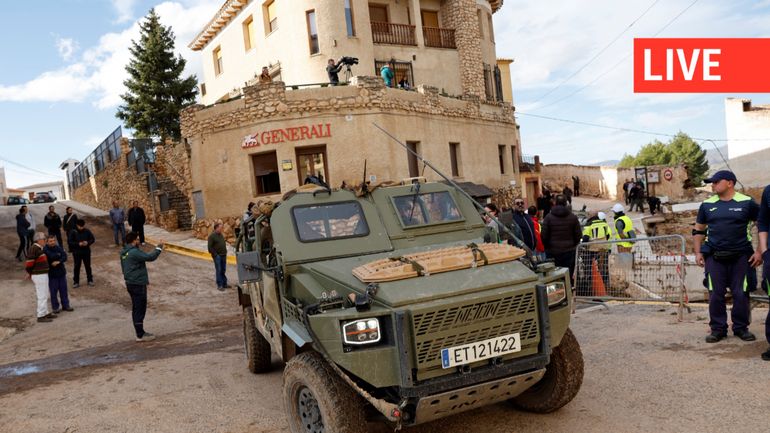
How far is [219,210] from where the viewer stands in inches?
838

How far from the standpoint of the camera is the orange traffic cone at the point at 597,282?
9.78m

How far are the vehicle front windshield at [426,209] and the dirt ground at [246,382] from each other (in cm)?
192

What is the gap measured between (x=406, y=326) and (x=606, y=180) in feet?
140

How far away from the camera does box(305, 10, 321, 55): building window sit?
79.4 ft

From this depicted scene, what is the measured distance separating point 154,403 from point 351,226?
118 inches

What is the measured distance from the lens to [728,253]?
21.3ft

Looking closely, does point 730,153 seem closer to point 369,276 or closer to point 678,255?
point 678,255

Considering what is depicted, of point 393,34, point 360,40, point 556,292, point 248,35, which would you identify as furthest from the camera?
point 248,35

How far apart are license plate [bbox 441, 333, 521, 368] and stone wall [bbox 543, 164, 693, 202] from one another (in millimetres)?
33589

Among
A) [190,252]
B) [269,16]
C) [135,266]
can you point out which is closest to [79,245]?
[190,252]

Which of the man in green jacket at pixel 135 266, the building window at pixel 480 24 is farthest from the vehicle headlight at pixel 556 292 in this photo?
the building window at pixel 480 24

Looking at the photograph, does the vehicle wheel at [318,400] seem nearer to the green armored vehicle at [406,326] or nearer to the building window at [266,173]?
the green armored vehicle at [406,326]

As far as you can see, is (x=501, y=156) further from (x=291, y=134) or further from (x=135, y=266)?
(x=135, y=266)

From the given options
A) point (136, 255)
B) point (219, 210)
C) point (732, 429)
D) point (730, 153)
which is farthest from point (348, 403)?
point (730, 153)
